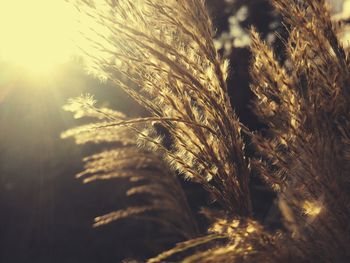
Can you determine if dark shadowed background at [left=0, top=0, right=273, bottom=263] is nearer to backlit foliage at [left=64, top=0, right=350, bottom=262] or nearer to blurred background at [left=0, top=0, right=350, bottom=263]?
blurred background at [left=0, top=0, right=350, bottom=263]

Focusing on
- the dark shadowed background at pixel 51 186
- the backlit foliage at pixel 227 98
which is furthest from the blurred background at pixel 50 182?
the backlit foliage at pixel 227 98

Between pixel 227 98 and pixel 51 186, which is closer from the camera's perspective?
pixel 227 98

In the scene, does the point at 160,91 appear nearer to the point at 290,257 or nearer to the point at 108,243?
the point at 290,257

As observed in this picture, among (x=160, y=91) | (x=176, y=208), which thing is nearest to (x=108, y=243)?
(x=176, y=208)

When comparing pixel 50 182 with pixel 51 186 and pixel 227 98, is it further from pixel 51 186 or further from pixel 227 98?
pixel 227 98

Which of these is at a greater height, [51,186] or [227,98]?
[51,186]

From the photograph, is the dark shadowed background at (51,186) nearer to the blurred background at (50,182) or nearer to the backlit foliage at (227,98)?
the blurred background at (50,182)

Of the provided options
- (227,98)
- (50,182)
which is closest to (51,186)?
(50,182)

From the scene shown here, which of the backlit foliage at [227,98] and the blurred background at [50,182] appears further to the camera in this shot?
the blurred background at [50,182]

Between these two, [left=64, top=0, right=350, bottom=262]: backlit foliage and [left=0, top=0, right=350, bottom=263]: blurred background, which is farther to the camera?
[left=0, top=0, right=350, bottom=263]: blurred background

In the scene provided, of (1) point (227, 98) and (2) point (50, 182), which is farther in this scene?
(2) point (50, 182)

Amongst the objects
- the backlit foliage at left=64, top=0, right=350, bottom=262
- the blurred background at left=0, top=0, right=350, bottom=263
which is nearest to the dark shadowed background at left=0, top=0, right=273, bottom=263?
the blurred background at left=0, top=0, right=350, bottom=263
